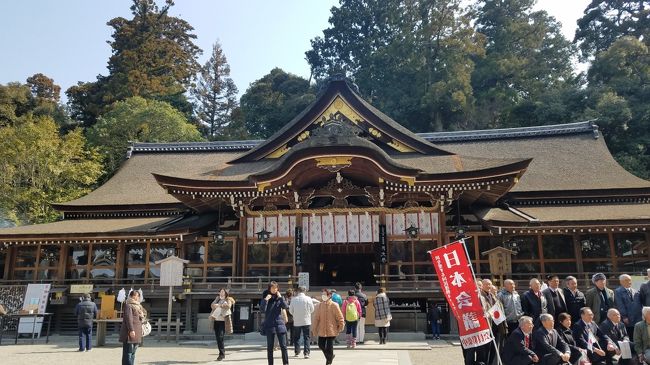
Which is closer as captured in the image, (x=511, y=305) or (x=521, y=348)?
(x=521, y=348)

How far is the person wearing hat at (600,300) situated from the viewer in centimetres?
835

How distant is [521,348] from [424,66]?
135 feet

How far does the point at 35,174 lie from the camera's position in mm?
26734

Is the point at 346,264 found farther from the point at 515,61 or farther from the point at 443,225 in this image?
the point at 515,61

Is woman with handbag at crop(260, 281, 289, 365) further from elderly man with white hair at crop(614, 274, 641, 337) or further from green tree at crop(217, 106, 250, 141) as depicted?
green tree at crop(217, 106, 250, 141)

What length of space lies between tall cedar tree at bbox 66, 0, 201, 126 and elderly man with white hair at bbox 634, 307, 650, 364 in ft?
143

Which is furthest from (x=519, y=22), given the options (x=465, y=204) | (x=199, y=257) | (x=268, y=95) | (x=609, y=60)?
(x=199, y=257)

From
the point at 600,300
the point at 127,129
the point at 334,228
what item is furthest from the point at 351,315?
the point at 127,129

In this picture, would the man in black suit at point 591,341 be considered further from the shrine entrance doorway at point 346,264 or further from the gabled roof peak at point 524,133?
the gabled roof peak at point 524,133

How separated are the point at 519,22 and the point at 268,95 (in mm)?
26411

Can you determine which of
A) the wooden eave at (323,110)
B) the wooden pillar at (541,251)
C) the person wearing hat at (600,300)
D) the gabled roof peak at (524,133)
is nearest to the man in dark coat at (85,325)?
the wooden eave at (323,110)

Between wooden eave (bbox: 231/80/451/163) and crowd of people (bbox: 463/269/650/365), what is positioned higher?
wooden eave (bbox: 231/80/451/163)

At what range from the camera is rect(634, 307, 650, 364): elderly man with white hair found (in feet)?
23.4

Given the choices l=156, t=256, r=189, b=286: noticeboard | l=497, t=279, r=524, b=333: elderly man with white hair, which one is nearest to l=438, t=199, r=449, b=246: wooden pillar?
l=497, t=279, r=524, b=333: elderly man with white hair
